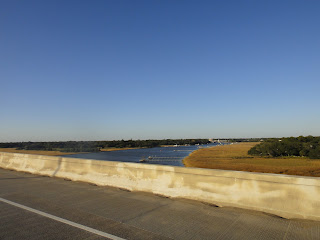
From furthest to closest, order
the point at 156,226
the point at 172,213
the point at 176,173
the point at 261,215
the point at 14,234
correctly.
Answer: the point at 176,173 < the point at 172,213 < the point at 261,215 < the point at 156,226 < the point at 14,234

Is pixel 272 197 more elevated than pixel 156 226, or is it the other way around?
pixel 272 197

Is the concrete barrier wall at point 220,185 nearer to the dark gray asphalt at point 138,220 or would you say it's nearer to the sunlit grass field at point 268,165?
the dark gray asphalt at point 138,220

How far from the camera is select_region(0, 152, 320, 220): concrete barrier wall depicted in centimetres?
479

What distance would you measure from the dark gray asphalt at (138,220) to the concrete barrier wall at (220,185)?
24 cm

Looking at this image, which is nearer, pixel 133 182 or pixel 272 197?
pixel 272 197

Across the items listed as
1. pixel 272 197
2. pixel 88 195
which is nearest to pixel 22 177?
pixel 88 195

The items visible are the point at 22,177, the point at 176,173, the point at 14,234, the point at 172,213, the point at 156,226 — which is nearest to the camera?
the point at 14,234

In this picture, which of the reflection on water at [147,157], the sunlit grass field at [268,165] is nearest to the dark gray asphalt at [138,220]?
the sunlit grass field at [268,165]

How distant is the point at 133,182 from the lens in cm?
760

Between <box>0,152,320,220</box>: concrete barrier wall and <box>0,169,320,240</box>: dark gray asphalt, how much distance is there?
0.24 meters

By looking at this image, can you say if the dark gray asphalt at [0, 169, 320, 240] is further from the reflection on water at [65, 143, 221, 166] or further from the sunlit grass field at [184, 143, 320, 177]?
the reflection on water at [65, 143, 221, 166]

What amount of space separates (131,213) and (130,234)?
1.19 metres

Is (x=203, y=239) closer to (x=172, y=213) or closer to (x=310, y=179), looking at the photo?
(x=172, y=213)

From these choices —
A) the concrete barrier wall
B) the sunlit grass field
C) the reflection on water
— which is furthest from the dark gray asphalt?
the reflection on water
